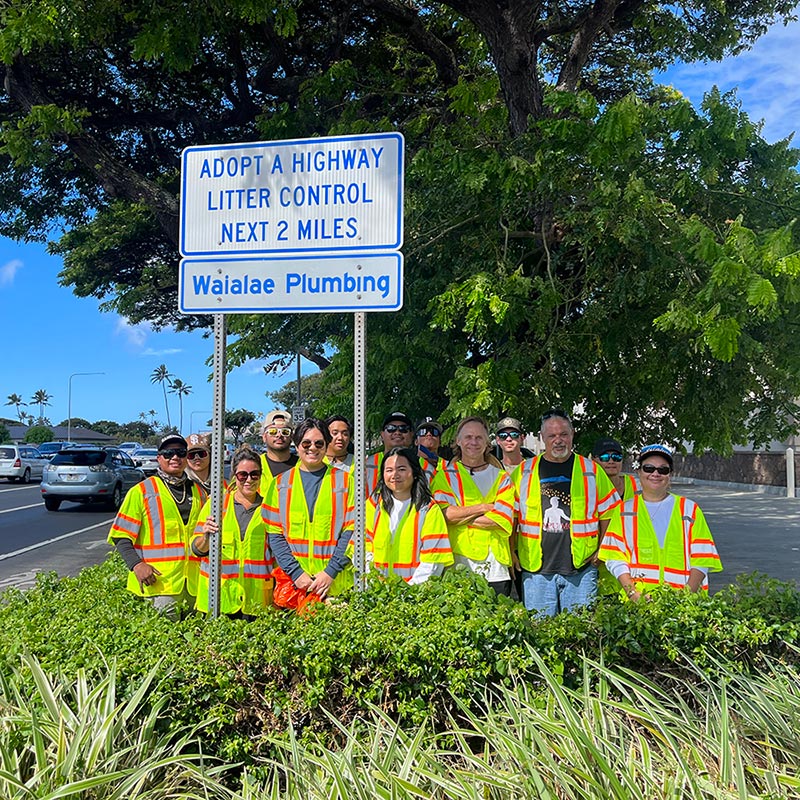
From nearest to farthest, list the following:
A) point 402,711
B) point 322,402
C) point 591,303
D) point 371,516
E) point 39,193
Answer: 1. point 402,711
2. point 371,516
3. point 591,303
4. point 322,402
5. point 39,193

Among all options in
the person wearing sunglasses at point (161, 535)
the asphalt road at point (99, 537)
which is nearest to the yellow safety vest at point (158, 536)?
the person wearing sunglasses at point (161, 535)

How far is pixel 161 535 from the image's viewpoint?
4520 mm

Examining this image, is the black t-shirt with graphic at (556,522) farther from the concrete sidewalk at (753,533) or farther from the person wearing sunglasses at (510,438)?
the concrete sidewalk at (753,533)

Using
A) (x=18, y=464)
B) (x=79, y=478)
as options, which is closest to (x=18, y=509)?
(x=79, y=478)

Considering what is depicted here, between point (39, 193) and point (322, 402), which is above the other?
point (39, 193)

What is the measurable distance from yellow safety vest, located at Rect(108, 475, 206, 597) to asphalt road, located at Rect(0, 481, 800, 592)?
17.4 feet

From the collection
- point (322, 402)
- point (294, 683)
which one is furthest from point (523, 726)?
point (322, 402)

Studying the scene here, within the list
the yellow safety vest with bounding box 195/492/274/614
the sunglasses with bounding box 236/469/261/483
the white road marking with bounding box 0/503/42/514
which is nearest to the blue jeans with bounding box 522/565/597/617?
the yellow safety vest with bounding box 195/492/274/614

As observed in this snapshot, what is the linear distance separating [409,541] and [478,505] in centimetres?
55

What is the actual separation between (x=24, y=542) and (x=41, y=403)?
156155mm

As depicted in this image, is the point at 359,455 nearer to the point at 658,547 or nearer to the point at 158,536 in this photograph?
the point at 158,536

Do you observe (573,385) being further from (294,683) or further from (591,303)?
(294,683)

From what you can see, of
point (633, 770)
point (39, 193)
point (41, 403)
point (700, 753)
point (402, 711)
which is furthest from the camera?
point (41, 403)

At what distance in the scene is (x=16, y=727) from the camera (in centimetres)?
279
